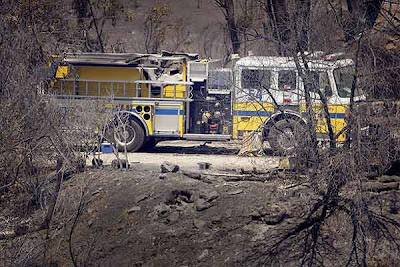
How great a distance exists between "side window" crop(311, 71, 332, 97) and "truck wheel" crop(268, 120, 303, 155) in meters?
0.64

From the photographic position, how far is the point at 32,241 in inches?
451

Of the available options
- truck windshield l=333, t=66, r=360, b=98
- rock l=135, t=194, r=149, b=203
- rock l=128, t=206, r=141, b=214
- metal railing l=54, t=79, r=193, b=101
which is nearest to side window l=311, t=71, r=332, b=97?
truck windshield l=333, t=66, r=360, b=98

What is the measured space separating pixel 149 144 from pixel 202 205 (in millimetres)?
7715

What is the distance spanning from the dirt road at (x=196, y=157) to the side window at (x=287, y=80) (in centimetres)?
124

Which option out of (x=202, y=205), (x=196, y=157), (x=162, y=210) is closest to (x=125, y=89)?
(x=196, y=157)

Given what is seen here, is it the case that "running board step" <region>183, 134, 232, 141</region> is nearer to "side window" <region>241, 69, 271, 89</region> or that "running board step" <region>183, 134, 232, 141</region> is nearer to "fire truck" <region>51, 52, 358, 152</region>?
"fire truck" <region>51, 52, 358, 152</region>

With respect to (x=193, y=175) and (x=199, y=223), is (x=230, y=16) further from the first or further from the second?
(x=199, y=223)

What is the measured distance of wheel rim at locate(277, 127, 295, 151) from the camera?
35.7ft

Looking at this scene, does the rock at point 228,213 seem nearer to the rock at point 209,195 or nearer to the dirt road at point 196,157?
the rock at point 209,195

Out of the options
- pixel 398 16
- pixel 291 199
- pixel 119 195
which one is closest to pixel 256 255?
pixel 291 199

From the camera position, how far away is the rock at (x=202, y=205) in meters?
10.9

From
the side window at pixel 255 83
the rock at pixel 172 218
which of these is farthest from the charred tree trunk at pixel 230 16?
the rock at pixel 172 218

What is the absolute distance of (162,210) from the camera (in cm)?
1106

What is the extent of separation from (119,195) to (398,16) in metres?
5.27
